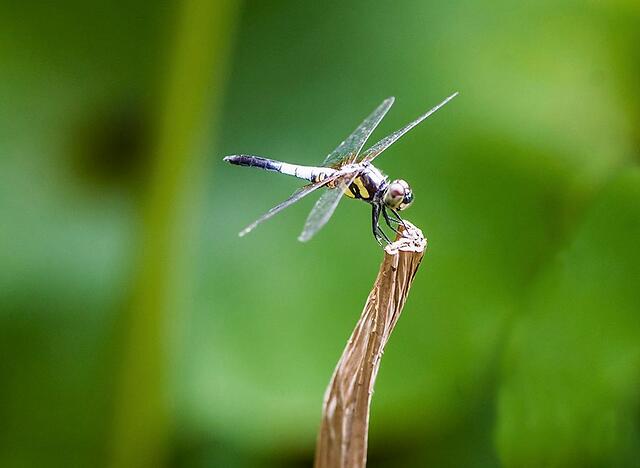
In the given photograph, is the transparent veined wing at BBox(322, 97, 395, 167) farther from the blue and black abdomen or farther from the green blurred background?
the green blurred background

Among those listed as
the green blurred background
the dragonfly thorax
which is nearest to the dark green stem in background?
the green blurred background

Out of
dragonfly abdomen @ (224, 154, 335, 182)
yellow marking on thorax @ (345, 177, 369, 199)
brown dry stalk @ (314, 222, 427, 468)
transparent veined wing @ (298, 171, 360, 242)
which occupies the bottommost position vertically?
brown dry stalk @ (314, 222, 427, 468)

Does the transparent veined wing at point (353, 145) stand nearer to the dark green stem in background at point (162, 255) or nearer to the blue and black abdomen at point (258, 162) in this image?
the blue and black abdomen at point (258, 162)

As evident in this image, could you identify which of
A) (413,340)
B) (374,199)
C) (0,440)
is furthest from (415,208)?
(0,440)

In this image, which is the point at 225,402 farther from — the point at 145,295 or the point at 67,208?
the point at 67,208

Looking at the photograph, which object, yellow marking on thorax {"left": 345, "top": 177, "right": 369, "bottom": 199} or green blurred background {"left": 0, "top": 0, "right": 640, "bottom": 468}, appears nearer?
yellow marking on thorax {"left": 345, "top": 177, "right": 369, "bottom": 199}

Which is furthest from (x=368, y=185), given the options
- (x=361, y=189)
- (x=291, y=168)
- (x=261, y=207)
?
(x=261, y=207)
